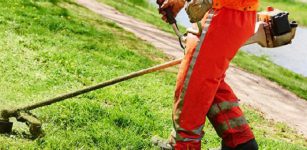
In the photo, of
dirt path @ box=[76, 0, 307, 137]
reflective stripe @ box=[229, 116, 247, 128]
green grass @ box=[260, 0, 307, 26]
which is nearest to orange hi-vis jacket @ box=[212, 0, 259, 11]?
reflective stripe @ box=[229, 116, 247, 128]

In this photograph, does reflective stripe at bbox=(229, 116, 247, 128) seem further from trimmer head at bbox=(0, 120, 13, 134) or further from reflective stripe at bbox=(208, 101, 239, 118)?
trimmer head at bbox=(0, 120, 13, 134)

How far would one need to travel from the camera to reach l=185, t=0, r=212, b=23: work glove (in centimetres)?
391

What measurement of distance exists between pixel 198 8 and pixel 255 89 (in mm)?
8324

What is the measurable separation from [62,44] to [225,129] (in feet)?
16.9

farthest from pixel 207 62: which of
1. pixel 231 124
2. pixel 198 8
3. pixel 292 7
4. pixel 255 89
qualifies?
pixel 292 7

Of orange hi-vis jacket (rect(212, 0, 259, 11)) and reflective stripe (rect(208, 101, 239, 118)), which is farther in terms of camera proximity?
reflective stripe (rect(208, 101, 239, 118))

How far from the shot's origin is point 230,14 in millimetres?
3918

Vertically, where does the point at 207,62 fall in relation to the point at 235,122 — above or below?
above

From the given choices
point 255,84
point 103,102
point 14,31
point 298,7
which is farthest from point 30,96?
point 298,7

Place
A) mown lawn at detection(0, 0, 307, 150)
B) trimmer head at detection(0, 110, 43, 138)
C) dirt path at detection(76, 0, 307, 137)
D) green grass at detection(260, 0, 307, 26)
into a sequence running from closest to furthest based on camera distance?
trimmer head at detection(0, 110, 43, 138)
mown lawn at detection(0, 0, 307, 150)
dirt path at detection(76, 0, 307, 137)
green grass at detection(260, 0, 307, 26)

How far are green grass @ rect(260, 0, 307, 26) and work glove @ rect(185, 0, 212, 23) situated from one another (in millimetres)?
29257

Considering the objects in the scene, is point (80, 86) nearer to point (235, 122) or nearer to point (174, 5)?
point (174, 5)

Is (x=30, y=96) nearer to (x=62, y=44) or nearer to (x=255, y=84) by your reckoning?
(x=62, y=44)

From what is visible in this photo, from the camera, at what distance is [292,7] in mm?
36219
